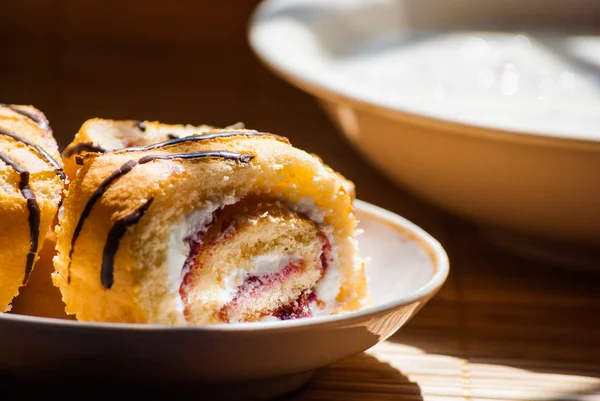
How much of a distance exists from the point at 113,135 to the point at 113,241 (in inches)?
9.3

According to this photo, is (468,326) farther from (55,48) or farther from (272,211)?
(55,48)

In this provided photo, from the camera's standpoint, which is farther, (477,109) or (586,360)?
(477,109)

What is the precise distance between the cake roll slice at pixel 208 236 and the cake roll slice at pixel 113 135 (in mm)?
111

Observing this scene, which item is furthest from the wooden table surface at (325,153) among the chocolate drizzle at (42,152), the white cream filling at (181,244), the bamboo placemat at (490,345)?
the chocolate drizzle at (42,152)

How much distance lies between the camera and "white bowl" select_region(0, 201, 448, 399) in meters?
0.54

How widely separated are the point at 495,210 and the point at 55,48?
1.36 meters

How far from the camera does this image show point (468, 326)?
2.77 ft

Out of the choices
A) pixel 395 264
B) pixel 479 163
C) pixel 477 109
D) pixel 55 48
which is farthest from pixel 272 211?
pixel 55 48

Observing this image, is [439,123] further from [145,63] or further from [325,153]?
[145,63]

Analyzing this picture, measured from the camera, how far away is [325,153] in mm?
1421

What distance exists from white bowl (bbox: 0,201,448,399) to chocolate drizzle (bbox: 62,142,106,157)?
0.24 metres

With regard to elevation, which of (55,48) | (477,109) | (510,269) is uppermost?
(477,109)

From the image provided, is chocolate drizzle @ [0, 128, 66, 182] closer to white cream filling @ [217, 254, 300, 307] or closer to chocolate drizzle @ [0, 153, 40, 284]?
chocolate drizzle @ [0, 153, 40, 284]

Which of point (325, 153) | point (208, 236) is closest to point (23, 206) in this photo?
point (208, 236)
